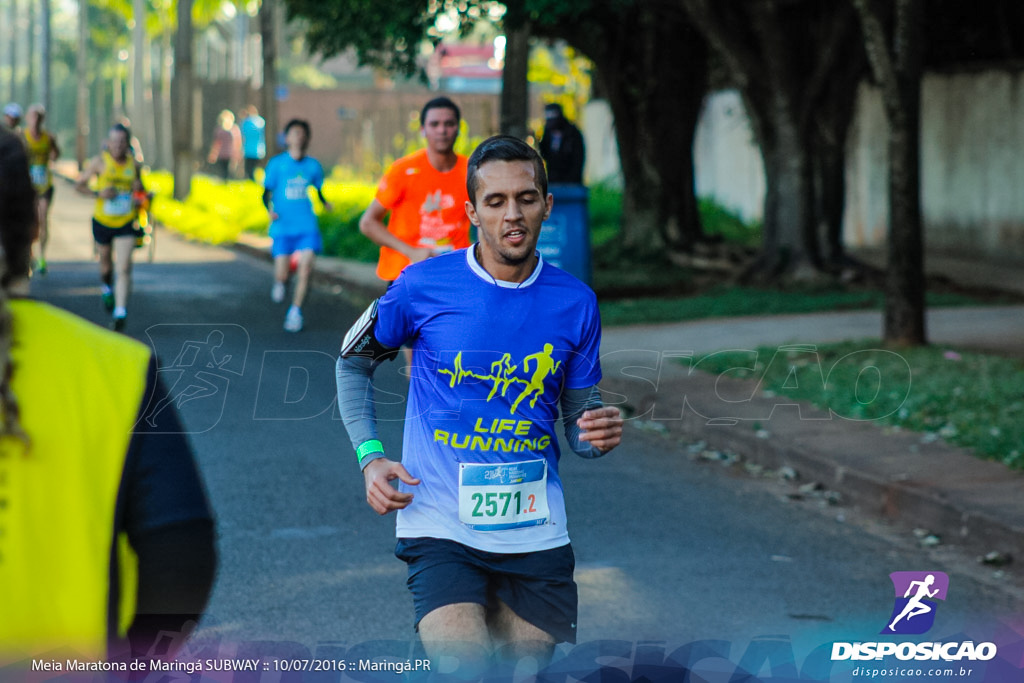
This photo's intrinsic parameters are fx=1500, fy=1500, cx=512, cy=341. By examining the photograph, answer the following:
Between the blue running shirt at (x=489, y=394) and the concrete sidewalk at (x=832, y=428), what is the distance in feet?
12.1

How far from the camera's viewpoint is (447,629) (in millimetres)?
3461

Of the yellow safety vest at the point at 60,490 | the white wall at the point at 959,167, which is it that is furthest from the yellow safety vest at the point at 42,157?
the yellow safety vest at the point at 60,490

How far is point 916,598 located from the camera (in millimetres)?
6277

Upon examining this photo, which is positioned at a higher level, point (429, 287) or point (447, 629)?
point (429, 287)

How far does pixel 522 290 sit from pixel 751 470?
5339mm

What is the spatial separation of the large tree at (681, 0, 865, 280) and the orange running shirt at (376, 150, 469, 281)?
8597mm

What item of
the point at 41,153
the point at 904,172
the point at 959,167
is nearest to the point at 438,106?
the point at 904,172

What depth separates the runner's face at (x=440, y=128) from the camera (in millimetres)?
8445

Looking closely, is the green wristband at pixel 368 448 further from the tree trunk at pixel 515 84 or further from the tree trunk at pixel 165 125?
the tree trunk at pixel 165 125

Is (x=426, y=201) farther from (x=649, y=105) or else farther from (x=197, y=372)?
(x=649, y=105)

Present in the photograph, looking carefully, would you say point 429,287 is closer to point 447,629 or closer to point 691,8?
point 447,629

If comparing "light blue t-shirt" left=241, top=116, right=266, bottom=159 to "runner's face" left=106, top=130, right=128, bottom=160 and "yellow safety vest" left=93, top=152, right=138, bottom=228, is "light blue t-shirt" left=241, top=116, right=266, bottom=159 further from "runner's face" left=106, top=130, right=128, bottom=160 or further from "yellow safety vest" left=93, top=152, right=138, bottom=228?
"yellow safety vest" left=93, top=152, right=138, bottom=228

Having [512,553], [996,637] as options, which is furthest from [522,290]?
[996,637]

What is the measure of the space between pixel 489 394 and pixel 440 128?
4.99m
